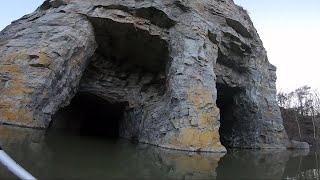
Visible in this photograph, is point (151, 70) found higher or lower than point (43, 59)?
higher

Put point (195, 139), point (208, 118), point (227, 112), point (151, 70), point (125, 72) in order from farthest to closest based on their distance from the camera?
point (227, 112) → point (125, 72) → point (151, 70) → point (208, 118) → point (195, 139)

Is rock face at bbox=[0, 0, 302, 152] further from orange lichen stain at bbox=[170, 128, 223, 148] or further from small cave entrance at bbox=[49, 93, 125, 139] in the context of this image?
small cave entrance at bbox=[49, 93, 125, 139]

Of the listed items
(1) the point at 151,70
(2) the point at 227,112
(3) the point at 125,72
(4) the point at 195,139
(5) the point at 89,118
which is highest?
(1) the point at 151,70

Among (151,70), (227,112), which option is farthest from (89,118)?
(227,112)

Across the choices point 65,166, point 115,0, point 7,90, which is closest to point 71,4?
point 115,0

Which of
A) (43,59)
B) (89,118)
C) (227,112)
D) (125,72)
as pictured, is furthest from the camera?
(89,118)

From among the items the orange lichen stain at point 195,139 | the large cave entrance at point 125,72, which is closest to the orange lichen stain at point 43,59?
the large cave entrance at point 125,72

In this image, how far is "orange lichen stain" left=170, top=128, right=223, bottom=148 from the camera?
35.6ft

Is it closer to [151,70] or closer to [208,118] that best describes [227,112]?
[151,70]

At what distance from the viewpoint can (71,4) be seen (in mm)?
13398

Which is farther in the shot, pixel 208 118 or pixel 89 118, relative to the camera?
pixel 89 118

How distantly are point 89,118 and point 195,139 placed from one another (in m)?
11.6

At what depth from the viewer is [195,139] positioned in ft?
35.9

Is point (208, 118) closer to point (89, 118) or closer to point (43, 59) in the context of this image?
point (43, 59)
